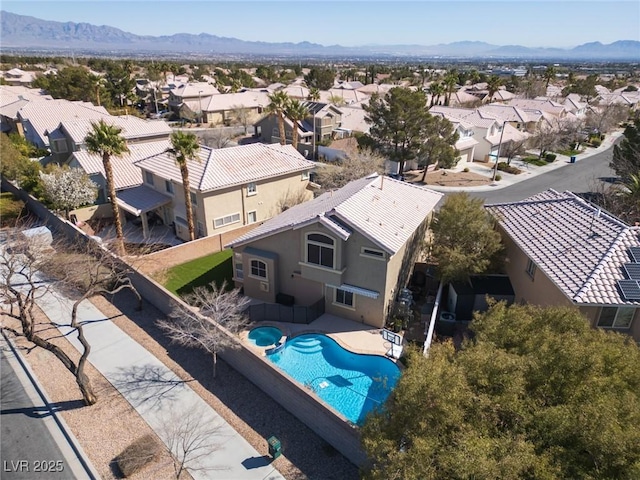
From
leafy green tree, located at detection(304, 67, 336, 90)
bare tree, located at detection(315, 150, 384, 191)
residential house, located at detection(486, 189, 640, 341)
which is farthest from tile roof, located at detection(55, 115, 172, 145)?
leafy green tree, located at detection(304, 67, 336, 90)

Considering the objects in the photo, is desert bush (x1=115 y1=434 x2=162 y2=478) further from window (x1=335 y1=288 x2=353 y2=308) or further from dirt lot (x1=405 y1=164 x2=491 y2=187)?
dirt lot (x1=405 y1=164 x2=491 y2=187)

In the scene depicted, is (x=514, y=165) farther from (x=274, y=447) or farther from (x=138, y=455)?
(x=138, y=455)

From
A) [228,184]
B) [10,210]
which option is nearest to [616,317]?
[228,184]

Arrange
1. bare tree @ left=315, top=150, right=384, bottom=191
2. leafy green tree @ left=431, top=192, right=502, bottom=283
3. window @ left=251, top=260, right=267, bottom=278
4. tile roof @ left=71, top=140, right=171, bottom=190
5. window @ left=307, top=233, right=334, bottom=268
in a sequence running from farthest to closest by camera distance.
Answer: bare tree @ left=315, top=150, right=384, bottom=191 → tile roof @ left=71, top=140, right=171, bottom=190 → window @ left=251, top=260, right=267, bottom=278 → leafy green tree @ left=431, top=192, right=502, bottom=283 → window @ left=307, top=233, right=334, bottom=268

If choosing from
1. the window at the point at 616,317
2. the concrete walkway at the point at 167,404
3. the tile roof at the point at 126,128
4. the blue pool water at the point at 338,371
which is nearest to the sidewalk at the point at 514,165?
the window at the point at 616,317

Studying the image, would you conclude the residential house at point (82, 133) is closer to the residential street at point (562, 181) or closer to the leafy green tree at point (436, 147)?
the leafy green tree at point (436, 147)

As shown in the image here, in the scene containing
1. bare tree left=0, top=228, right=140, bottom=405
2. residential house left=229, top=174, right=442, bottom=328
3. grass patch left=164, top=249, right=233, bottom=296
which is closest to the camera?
residential house left=229, top=174, right=442, bottom=328
